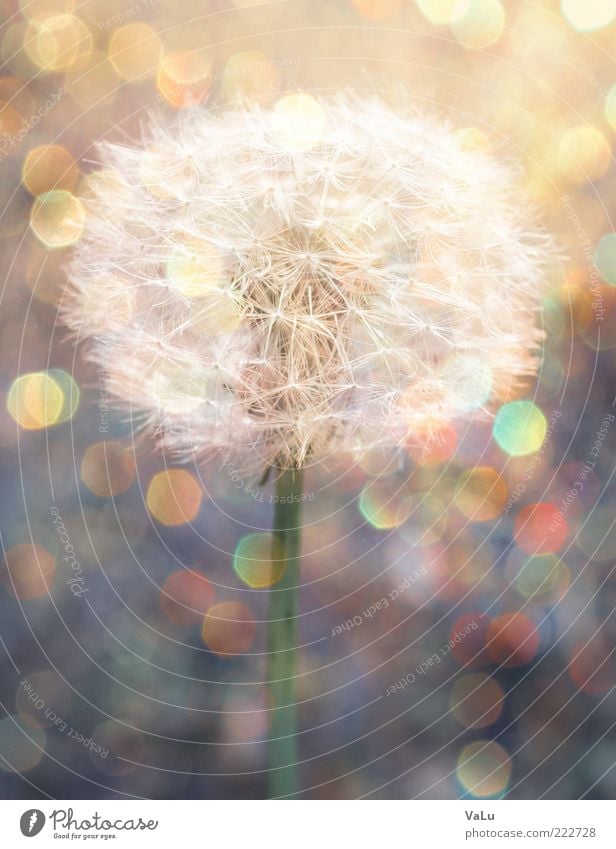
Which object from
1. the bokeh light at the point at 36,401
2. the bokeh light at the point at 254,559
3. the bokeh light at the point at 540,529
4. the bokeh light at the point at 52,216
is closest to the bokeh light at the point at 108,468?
the bokeh light at the point at 36,401

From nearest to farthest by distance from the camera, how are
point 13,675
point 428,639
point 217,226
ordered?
point 217,226
point 13,675
point 428,639

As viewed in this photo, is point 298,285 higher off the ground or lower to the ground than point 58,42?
lower

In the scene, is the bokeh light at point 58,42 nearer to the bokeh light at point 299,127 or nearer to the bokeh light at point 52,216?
the bokeh light at point 52,216

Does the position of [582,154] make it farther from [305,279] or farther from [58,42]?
[58,42]

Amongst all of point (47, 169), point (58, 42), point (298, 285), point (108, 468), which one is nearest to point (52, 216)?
point (47, 169)

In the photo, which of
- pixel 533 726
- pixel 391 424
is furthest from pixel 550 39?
pixel 533 726
